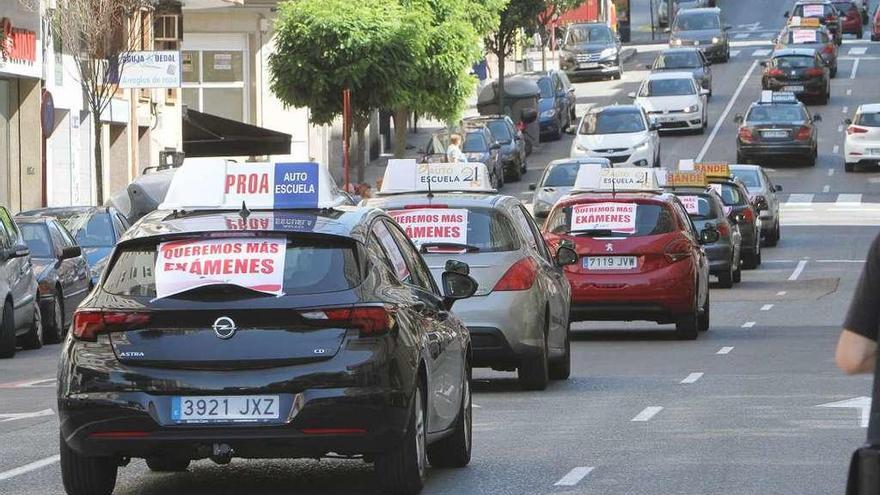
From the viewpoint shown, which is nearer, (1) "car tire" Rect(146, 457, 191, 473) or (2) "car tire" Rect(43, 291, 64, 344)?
(1) "car tire" Rect(146, 457, 191, 473)

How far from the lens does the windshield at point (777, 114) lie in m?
54.8

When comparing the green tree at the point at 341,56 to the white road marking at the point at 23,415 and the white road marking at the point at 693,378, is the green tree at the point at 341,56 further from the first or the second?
the white road marking at the point at 23,415

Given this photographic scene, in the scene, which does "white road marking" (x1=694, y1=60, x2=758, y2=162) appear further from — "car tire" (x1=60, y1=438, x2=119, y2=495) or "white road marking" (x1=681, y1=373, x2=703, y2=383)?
"car tire" (x1=60, y1=438, x2=119, y2=495)

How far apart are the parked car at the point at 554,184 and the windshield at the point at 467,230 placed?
2496 centimetres

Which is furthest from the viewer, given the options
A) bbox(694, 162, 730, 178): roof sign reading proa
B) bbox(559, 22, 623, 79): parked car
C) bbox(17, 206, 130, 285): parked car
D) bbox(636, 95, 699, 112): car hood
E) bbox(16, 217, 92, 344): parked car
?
bbox(559, 22, 623, 79): parked car

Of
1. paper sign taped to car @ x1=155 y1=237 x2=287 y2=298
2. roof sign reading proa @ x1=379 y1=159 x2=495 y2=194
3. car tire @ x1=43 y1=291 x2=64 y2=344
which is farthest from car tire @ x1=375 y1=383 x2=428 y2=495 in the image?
car tire @ x1=43 y1=291 x2=64 y2=344

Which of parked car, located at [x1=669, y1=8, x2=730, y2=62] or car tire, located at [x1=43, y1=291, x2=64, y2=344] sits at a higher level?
parked car, located at [x1=669, y1=8, x2=730, y2=62]

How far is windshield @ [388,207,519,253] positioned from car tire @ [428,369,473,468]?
15.3ft

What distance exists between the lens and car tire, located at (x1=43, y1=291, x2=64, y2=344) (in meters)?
25.2

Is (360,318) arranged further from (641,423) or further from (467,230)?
(467,230)

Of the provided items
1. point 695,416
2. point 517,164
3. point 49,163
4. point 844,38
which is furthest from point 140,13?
point 844,38

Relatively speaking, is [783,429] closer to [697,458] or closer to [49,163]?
[697,458]

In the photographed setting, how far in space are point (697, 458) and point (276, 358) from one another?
3.10 meters

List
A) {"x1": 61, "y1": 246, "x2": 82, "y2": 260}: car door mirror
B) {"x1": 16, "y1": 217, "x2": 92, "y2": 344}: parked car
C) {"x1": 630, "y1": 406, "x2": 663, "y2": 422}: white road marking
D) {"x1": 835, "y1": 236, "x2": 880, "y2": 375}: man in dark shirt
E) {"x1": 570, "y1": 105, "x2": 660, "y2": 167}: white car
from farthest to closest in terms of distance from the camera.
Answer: {"x1": 570, "y1": 105, "x2": 660, "y2": 167}: white car
{"x1": 61, "y1": 246, "x2": 82, "y2": 260}: car door mirror
{"x1": 16, "y1": 217, "x2": 92, "y2": 344}: parked car
{"x1": 630, "y1": 406, "x2": 663, "y2": 422}: white road marking
{"x1": 835, "y1": 236, "x2": 880, "y2": 375}: man in dark shirt
